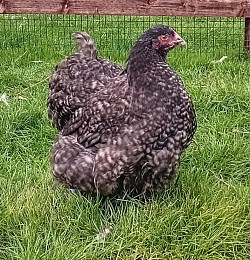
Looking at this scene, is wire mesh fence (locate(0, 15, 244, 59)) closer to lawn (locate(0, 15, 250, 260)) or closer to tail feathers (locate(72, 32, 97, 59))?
lawn (locate(0, 15, 250, 260))

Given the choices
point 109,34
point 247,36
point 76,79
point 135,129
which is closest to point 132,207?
point 135,129

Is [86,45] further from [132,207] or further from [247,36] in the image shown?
[247,36]

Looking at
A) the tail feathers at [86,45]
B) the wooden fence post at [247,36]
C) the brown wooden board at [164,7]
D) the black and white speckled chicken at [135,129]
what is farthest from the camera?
the wooden fence post at [247,36]

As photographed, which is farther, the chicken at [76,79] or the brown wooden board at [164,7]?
the brown wooden board at [164,7]

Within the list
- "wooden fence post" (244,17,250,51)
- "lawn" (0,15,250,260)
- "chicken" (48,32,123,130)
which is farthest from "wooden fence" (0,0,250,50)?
"chicken" (48,32,123,130)

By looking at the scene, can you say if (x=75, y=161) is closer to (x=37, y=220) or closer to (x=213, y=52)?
(x=37, y=220)

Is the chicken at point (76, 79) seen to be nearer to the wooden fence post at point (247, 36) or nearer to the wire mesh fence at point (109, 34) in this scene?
the wire mesh fence at point (109, 34)

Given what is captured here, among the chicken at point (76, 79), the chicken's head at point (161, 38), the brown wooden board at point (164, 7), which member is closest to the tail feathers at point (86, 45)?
the chicken at point (76, 79)

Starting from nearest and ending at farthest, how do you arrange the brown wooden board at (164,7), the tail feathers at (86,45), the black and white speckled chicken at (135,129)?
the black and white speckled chicken at (135,129), the tail feathers at (86,45), the brown wooden board at (164,7)

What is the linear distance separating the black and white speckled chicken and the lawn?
142 millimetres

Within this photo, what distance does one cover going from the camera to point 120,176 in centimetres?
321

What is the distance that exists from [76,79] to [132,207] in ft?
2.67

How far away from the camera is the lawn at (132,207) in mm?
2982

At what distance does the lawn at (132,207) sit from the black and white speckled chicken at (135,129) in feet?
0.47
